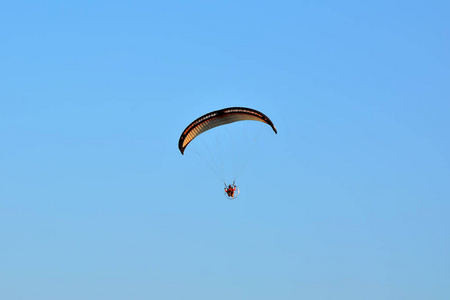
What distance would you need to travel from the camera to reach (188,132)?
10138cm

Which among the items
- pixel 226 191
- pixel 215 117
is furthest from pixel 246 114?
pixel 226 191

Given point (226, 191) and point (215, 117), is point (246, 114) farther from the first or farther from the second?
point (226, 191)

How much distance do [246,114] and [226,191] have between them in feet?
32.9

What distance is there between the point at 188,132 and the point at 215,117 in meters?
3.83

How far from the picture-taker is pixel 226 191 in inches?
4122

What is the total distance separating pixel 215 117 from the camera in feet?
326

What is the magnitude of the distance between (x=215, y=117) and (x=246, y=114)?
3.16m

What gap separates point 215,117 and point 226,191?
31.2 ft

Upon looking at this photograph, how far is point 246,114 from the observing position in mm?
99000

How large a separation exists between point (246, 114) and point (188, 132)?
665 centimetres
